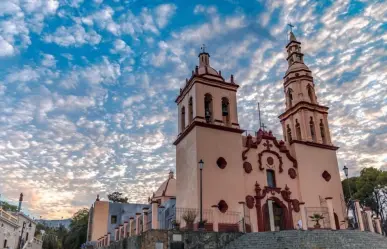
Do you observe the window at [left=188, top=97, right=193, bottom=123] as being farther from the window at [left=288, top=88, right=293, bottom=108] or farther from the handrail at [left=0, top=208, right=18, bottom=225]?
the handrail at [left=0, top=208, right=18, bottom=225]

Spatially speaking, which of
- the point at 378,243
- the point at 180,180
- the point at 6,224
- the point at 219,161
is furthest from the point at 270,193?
the point at 6,224

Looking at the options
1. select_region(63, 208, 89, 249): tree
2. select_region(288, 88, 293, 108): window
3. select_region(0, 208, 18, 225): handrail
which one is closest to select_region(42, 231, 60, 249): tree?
select_region(63, 208, 89, 249): tree

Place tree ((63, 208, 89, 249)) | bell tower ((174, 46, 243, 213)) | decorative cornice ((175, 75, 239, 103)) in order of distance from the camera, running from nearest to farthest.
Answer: bell tower ((174, 46, 243, 213)) → decorative cornice ((175, 75, 239, 103)) → tree ((63, 208, 89, 249))

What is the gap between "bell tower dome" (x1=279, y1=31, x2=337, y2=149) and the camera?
2500 centimetres

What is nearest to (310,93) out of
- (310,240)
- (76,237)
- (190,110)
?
(190,110)

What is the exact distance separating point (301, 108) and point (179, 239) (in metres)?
15.4

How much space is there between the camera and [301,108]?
2541cm

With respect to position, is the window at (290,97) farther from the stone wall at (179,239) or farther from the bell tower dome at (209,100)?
the stone wall at (179,239)

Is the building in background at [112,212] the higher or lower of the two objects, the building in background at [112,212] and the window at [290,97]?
the lower

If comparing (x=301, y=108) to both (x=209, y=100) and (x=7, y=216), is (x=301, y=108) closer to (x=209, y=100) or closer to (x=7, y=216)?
(x=209, y=100)

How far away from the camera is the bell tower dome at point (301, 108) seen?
25.0 meters

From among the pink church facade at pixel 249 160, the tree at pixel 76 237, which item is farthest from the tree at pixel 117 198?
the pink church facade at pixel 249 160

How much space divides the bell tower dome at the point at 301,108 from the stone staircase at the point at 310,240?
32.4 ft

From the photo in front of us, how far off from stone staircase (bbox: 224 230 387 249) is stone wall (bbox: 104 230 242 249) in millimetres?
430
